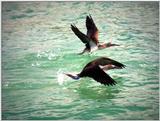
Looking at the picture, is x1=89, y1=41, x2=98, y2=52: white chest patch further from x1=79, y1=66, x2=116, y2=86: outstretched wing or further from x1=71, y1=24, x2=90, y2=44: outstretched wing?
x1=79, y1=66, x2=116, y2=86: outstretched wing

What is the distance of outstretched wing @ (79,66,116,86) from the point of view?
119 inches

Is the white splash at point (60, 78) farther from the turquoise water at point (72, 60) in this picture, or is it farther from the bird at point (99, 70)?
the bird at point (99, 70)

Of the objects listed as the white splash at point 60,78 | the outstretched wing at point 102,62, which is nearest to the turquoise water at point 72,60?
the white splash at point 60,78

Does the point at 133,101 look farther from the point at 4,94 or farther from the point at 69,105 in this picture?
the point at 4,94

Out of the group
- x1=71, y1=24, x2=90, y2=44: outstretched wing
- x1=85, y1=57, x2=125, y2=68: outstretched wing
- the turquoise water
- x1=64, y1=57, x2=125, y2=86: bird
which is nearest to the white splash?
the turquoise water

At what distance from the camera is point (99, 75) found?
304 cm

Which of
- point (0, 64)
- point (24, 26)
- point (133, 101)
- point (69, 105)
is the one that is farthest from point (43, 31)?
point (133, 101)

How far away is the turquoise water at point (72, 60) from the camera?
9.91 ft

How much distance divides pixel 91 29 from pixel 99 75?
19.5 inches

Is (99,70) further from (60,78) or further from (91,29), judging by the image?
(91,29)

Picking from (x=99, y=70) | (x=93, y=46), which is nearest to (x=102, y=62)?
(x=99, y=70)

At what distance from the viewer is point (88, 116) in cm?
299

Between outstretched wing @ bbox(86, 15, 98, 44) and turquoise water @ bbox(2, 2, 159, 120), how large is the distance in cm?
8

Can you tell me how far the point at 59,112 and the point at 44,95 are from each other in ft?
0.66
